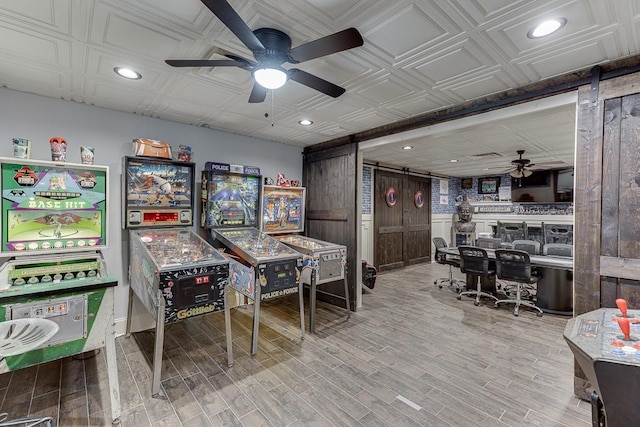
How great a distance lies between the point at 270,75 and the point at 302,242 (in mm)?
2555

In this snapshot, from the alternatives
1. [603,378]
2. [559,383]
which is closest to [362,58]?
[603,378]

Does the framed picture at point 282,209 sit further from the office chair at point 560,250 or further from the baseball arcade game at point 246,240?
the office chair at point 560,250

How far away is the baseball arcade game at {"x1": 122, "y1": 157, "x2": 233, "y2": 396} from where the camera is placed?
236 cm

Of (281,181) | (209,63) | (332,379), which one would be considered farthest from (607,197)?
(281,181)

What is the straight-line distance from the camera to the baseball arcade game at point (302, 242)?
11.4ft

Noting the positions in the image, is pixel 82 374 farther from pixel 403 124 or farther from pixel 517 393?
pixel 403 124

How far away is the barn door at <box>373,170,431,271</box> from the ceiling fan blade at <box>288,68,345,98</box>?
4646 mm

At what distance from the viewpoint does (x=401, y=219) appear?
7309mm

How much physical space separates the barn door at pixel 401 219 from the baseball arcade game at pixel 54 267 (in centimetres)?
518

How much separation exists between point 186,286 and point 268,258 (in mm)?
814

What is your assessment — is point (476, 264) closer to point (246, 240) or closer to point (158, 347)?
point (246, 240)

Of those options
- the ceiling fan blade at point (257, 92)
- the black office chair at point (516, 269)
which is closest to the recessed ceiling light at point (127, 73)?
the ceiling fan blade at point (257, 92)

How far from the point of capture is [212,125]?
3887mm

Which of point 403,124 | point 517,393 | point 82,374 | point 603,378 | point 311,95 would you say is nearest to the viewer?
point 603,378
